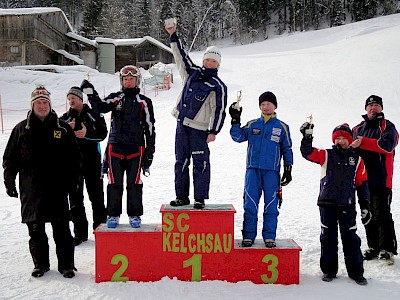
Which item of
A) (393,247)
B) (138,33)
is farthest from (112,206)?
(138,33)

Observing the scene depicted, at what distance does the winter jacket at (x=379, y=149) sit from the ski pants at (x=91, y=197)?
3.46 m

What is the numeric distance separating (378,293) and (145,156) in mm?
2822

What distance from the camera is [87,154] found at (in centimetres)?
538

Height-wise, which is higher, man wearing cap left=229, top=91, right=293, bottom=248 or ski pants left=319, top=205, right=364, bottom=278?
man wearing cap left=229, top=91, right=293, bottom=248

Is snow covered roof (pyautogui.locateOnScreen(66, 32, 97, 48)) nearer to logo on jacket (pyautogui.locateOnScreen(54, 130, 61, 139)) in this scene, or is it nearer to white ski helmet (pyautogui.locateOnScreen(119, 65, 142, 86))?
white ski helmet (pyautogui.locateOnScreen(119, 65, 142, 86))

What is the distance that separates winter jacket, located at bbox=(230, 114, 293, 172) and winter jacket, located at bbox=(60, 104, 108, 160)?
190 centimetres

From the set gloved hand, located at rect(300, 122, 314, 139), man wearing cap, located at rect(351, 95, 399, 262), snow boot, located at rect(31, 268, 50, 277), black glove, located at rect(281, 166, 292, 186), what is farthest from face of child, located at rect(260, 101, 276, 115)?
snow boot, located at rect(31, 268, 50, 277)

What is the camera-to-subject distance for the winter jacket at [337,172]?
14.2 ft

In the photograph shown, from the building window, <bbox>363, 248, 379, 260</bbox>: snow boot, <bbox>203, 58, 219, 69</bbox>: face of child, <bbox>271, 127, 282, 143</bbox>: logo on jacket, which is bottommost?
<bbox>363, 248, 379, 260</bbox>: snow boot

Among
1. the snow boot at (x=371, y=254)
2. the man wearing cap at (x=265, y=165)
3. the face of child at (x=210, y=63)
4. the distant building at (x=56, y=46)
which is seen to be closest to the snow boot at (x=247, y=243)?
the man wearing cap at (x=265, y=165)

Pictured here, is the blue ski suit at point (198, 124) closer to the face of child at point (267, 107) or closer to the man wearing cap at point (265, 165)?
the man wearing cap at point (265, 165)

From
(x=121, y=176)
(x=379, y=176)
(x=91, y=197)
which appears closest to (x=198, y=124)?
(x=121, y=176)

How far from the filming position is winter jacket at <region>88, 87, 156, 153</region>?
4.39 m

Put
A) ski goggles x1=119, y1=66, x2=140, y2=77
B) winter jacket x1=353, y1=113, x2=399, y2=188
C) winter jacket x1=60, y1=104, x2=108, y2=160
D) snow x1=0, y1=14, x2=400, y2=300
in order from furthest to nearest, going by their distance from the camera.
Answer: winter jacket x1=60, y1=104, x2=108, y2=160 < winter jacket x1=353, y1=113, x2=399, y2=188 < ski goggles x1=119, y1=66, x2=140, y2=77 < snow x1=0, y1=14, x2=400, y2=300
